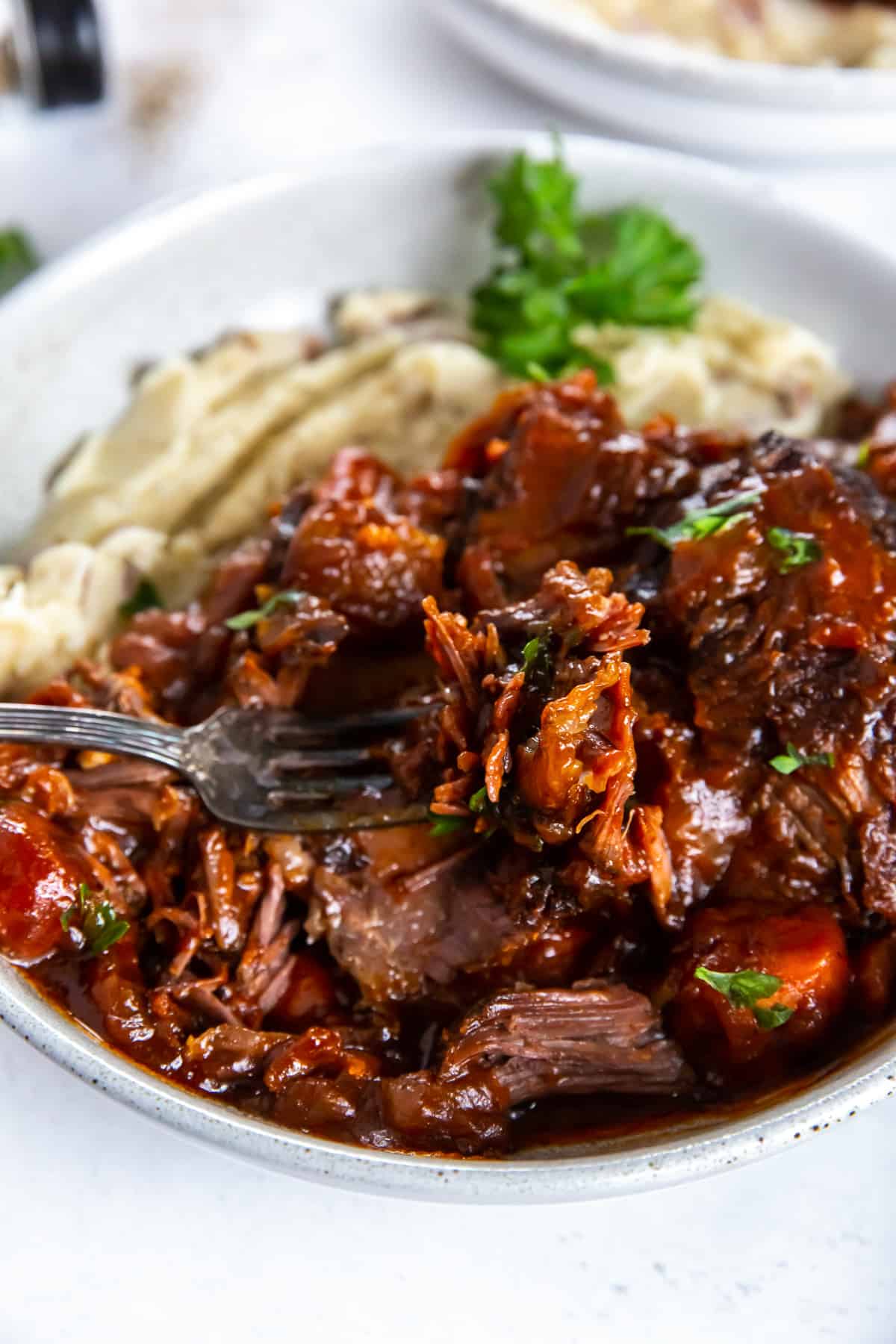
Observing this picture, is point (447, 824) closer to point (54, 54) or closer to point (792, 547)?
point (792, 547)

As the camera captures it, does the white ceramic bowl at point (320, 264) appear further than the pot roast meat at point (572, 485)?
Yes

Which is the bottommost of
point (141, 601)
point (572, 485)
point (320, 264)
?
point (141, 601)

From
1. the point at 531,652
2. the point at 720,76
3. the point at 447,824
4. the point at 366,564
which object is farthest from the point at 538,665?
the point at 720,76

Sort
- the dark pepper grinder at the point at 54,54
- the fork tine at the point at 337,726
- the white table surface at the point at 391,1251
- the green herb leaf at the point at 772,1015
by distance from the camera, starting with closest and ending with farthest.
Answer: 1. the green herb leaf at the point at 772,1015
2. the white table surface at the point at 391,1251
3. the fork tine at the point at 337,726
4. the dark pepper grinder at the point at 54,54

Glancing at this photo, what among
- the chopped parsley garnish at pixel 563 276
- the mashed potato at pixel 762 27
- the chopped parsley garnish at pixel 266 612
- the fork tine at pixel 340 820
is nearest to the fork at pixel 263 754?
the fork tine at pixel 340 820

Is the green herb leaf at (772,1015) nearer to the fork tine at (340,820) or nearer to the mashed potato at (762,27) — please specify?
the fork tine at (340,820)

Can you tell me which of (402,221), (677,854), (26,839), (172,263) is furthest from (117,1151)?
(402,221)
